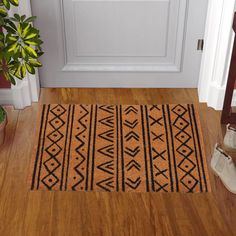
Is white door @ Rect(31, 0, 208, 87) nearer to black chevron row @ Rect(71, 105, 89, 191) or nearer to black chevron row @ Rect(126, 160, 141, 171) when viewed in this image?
black chevron row @ Rect(71, 105, 89, 191)

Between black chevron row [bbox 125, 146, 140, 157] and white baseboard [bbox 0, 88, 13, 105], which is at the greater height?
white baseboard [bbox 0, 88, 13, 105]

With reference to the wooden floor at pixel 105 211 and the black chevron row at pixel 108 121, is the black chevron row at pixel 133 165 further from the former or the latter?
the black chevron row at pixel 108 121

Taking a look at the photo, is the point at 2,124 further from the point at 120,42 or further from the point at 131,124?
the point at 120,42

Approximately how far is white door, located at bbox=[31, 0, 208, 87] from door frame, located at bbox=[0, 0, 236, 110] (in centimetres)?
11

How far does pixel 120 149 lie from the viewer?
2.71 metres

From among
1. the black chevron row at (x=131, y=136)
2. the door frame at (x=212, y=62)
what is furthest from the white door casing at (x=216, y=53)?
the black chevron row at (x=131, y=136)

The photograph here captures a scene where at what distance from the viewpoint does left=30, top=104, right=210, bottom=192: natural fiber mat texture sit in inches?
98.7

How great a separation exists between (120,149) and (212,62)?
0.79 meters

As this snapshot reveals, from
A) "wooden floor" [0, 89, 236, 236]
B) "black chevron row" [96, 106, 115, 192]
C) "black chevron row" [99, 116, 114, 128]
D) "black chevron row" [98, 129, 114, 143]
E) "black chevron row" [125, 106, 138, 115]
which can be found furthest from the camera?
"black chevron row" [125, 106, 138, 115]

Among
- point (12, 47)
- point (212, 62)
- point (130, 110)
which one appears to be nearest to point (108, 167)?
point (130, 110)

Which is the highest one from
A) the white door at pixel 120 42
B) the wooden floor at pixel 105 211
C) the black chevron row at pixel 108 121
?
the white door at pixel 120 42

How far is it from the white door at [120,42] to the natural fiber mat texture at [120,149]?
0.23m

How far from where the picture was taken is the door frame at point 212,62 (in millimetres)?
2682

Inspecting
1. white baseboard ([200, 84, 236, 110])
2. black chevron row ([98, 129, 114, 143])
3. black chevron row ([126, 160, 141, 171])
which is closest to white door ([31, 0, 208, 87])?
white baseboard ([200, 84, 236, 110])
